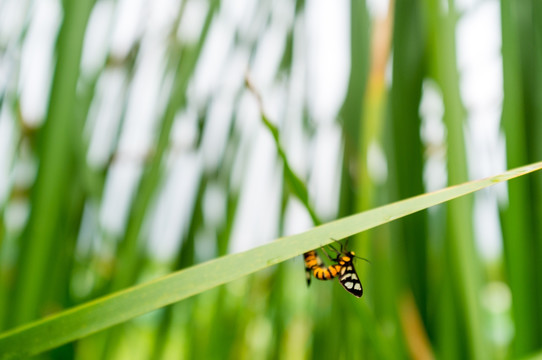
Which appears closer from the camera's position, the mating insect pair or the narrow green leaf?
the narrow green leaf

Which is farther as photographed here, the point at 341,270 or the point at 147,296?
the point at 341,270

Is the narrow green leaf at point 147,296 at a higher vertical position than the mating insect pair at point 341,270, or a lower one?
lower

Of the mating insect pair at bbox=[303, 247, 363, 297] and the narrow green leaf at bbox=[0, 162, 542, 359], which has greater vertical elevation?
the mating insect pair at bbox=[303, 247, 363, 297]

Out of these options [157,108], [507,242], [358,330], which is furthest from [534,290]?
[157,108]
